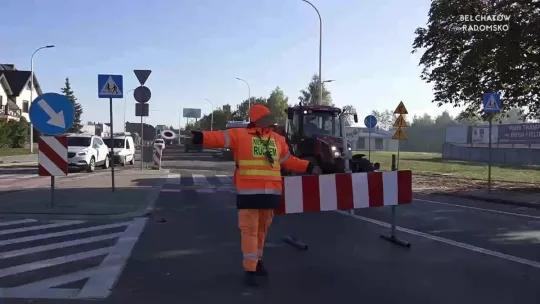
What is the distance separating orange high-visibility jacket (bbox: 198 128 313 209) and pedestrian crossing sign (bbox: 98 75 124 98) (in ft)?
26.5

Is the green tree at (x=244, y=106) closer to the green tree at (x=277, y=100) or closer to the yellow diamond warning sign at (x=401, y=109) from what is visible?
the green tree at (x=277, y=100)

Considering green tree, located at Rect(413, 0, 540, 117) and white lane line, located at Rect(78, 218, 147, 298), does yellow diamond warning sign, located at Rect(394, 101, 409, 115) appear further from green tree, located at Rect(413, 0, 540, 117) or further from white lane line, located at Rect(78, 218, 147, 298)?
white lane line, located at Rect(78, 218, 147, 298)

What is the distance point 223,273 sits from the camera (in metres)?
6.62

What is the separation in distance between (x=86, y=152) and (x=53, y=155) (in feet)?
48.1

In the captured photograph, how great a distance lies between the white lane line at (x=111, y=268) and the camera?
5703 millimetres

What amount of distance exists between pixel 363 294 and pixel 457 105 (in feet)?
59.1

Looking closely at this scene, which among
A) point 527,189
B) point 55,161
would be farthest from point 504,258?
point 527,189

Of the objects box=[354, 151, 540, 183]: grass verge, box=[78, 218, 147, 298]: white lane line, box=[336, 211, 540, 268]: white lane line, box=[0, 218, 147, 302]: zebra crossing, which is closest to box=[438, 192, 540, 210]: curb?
box=[336, 211, 540, 268]: white lane line

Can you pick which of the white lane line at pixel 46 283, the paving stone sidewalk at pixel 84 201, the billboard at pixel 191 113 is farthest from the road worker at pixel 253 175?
the billboard at pixel 191 113

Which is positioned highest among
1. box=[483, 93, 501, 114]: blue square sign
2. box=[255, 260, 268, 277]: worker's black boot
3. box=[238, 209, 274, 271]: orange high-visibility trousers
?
box=[483, 93, 501, 114]: blue square sign

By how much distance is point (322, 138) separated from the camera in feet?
52.3

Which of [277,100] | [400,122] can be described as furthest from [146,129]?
[277,100]

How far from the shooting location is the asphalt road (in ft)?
18.9

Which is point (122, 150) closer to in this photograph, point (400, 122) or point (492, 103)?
point (400, 122)
